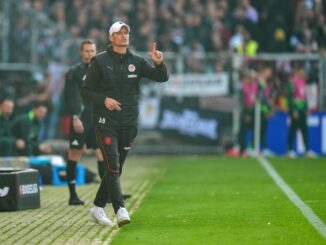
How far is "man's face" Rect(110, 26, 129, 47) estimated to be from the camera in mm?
11859

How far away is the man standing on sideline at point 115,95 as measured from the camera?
38.7ft

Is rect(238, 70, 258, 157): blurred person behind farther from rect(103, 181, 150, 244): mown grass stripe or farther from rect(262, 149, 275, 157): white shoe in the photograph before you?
rect(103, 181, 150, 244): mown grass stripe

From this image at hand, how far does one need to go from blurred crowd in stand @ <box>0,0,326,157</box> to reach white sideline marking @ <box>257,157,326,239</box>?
7808 mm

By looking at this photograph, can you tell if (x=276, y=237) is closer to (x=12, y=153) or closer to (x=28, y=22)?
(x=12, y=153)

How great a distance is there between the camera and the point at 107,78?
11953 millimetres

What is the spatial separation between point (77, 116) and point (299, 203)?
328 cm

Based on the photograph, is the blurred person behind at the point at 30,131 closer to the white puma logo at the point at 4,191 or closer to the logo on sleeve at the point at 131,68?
the white puma logo at the point at 4,191

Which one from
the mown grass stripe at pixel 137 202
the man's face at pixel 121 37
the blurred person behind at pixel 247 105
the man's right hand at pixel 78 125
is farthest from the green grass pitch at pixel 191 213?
the blurred person behind at pixel 247 105

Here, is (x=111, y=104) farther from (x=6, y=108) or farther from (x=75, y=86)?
(x=6, y=108)

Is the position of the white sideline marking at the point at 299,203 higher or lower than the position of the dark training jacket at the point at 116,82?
lower

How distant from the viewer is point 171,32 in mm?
30344

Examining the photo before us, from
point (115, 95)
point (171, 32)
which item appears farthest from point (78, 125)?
point (171, 32)

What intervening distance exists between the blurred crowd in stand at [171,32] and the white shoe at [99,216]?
1494cm

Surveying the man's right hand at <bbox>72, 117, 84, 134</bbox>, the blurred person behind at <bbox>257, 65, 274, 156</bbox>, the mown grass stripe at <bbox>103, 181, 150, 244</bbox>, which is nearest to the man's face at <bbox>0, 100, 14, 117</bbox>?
the mown grass stripe at <bbox>103, 181, 150, 244</bbox>
